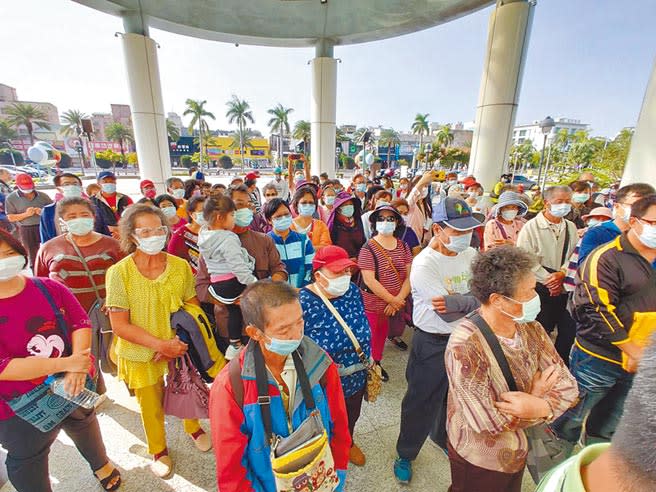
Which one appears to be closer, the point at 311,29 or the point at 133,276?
the point at 133,276

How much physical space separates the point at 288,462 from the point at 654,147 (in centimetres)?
693

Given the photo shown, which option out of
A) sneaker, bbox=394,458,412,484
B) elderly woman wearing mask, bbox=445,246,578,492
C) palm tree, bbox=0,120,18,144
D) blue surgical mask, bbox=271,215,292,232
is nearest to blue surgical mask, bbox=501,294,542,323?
elderly woman wearing mask, bbox=445,246,578,492

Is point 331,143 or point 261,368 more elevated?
point 331,143

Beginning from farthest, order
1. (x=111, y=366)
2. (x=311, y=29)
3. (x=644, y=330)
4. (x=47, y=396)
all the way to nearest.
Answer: (x=311, y=29) < (x=111, y=366) < (x=644, y=330) < (x=47, y=396)

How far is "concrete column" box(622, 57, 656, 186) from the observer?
488 centimetres

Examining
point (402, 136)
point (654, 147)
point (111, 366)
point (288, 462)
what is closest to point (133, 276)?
point (111, 366)

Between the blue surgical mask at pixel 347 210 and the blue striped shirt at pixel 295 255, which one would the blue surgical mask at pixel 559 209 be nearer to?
the blue surgical mask at pixel 347 210

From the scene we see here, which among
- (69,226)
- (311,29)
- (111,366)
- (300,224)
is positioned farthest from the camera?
(311,29)

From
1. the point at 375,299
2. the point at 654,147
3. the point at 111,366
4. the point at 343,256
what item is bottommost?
the point at 111,366

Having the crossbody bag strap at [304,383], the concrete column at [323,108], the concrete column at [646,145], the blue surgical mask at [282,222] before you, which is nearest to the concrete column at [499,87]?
the concrete column at [646,145]

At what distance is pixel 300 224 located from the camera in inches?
165

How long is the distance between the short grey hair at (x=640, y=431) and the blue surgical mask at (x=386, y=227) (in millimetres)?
2665

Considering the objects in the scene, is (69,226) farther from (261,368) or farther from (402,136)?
(402,136)

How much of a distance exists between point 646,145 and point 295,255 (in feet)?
19.9
